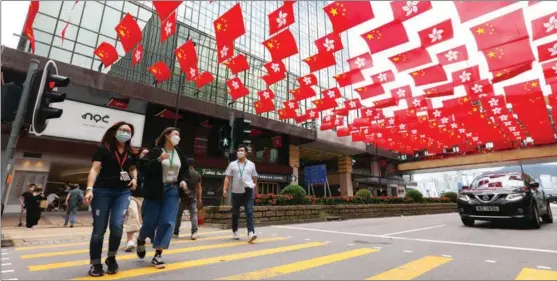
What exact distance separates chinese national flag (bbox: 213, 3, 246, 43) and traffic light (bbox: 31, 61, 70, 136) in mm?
3901

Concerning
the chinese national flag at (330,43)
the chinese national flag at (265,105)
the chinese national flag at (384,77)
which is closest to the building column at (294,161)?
the chinese national flag at (265,105)

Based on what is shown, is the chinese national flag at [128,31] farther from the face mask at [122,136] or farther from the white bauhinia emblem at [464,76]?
the white bauhinia emblem at [464,76]

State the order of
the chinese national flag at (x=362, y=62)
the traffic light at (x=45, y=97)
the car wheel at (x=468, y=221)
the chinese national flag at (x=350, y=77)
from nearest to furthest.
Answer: the traffic light at (x=45, y=97) → the car wheel at (x=468, y=221) → the chinese national flag at (x=362, y=62) → the chinese national flag at (x=350, y=77)

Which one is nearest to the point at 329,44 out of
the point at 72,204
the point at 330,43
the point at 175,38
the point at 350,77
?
the point at 330,43

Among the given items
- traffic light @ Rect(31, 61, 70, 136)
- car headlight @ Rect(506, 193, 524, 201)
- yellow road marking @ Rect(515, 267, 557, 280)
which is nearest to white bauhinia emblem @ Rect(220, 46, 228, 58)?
traffic light @ Rect(31, 61, 70, 136)

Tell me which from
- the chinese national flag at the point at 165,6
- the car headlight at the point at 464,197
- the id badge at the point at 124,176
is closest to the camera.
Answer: the id badge at the point at 124,176

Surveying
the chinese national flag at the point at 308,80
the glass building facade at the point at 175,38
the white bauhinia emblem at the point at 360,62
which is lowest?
the white bauhinia emblem at the point at 360,62

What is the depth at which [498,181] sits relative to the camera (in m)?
8.37

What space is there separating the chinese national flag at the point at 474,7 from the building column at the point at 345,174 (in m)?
24.7

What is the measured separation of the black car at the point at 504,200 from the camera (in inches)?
282

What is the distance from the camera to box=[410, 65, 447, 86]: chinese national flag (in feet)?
30.1

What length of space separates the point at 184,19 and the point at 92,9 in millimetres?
10818

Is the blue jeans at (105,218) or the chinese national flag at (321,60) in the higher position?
the chinese national flag at (321,60)

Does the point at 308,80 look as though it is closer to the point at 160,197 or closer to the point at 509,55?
the point at 509,55
